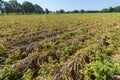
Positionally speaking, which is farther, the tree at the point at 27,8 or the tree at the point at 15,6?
the tree at the point at 27,8

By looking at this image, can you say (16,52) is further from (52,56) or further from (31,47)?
(52,56)

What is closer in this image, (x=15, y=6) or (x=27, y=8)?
(x=15, y=6)

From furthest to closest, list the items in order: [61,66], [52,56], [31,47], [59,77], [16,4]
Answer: [16,4] → [31,47] → [52,56] → [61,66] → [59,77]

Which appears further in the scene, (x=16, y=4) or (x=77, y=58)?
(x=16, y=4)

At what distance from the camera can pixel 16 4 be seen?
7162cm

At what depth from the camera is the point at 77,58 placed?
559 centimetres

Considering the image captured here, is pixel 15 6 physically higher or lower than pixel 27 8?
higher

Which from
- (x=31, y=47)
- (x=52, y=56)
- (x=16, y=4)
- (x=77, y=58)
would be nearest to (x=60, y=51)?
(x=52, y=56)

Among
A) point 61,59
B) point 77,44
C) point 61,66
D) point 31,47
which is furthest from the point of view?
point 77,44

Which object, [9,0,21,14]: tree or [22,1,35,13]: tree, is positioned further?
[22,1,35,13]: tree

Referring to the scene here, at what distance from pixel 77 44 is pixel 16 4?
224 feet

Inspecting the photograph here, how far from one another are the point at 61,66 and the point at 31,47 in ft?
7.38

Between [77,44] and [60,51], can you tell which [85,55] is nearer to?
[60,51]

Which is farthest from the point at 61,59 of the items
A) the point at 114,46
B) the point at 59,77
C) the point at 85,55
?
the point at 114,46
